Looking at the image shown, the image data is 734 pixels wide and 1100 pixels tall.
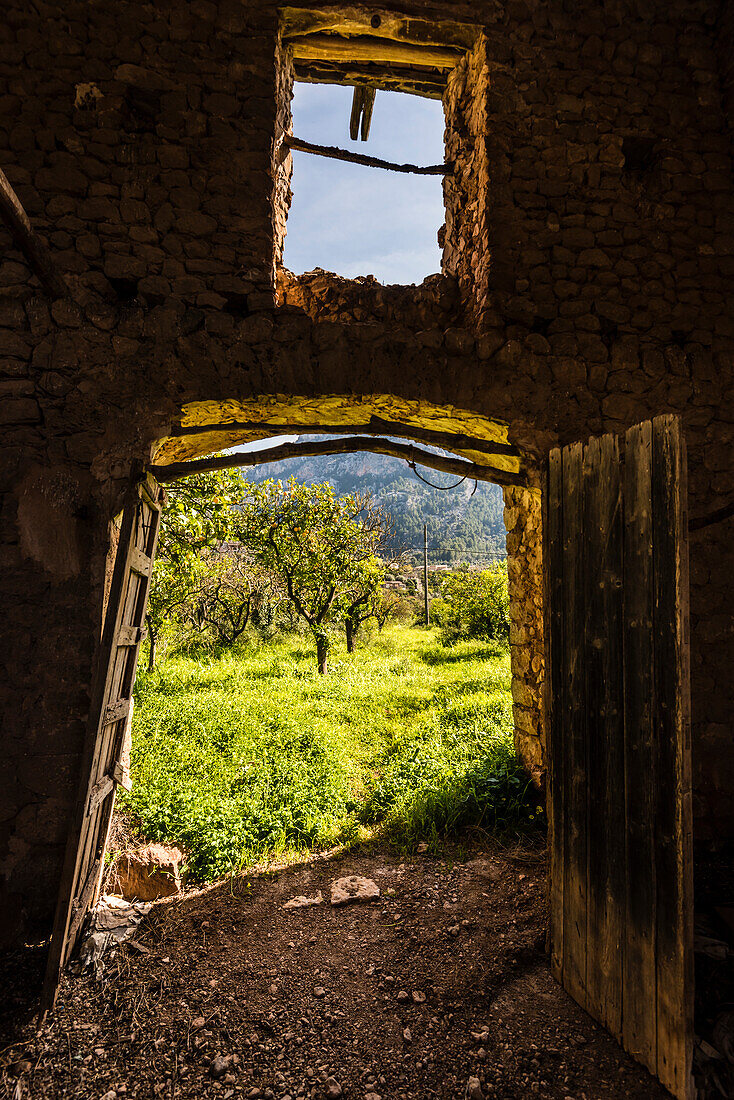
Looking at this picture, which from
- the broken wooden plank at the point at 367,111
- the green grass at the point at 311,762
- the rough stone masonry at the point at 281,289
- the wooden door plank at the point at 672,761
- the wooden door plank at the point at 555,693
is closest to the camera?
the wooden door plank at the point at 672,761

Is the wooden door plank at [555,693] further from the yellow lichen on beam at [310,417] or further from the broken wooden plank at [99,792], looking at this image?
the broken wooden plank at [99,792]

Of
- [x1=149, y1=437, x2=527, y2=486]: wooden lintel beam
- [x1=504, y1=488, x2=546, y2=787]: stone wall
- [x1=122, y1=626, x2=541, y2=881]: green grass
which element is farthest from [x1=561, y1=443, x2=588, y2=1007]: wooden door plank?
[x1=122, y1=626, x2=541, y2=881]: green grass

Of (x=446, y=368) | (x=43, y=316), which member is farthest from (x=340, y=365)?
(x=43, y=316)

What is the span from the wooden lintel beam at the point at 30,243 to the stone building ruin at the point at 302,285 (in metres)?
0.05

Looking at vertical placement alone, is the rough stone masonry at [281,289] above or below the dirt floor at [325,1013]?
above

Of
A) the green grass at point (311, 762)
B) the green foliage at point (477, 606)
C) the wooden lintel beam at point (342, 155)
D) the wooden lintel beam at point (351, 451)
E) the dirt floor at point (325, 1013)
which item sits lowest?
the dirt floor at point (325, 1013)

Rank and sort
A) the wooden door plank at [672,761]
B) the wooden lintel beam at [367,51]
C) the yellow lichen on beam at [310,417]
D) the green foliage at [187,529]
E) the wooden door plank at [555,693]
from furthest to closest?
the green foliage at [187,529]
the wooden lintel beam at [367,51]
the yellow lichen on beam at [310,417]
the wooden door plank at [555,693]
the wooden door plank at [672,761]

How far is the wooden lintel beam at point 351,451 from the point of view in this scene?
366 cm

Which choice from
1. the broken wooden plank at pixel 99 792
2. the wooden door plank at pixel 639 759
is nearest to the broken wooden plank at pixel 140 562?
the broken wooden plank at pixel 99 792

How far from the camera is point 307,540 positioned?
11391mm

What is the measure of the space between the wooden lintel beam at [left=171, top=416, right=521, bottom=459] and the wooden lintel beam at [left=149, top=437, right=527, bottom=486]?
0.10 meters

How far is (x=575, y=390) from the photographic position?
3.66m

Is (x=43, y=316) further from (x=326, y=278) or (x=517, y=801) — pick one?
(x=517, y=801)

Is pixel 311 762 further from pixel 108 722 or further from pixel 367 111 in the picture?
pixel 367 111
